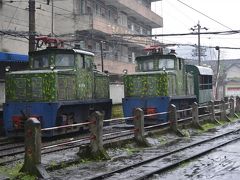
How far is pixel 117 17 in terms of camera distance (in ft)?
142

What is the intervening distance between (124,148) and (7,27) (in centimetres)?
1936

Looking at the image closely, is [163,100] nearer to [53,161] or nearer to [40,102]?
[40,102]

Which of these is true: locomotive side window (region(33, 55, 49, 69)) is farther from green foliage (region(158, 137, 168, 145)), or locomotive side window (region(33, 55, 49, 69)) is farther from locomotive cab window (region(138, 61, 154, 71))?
locomotive cab window (region(138, 61, 154, 71))

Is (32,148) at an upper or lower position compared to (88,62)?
lower

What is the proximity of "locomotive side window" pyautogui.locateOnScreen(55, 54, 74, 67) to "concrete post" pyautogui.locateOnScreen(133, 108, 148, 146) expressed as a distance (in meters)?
3.72

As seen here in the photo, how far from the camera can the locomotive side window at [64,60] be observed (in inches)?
626

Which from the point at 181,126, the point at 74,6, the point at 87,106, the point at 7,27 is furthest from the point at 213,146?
the point at 74,6

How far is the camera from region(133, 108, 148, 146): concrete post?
13.5 m

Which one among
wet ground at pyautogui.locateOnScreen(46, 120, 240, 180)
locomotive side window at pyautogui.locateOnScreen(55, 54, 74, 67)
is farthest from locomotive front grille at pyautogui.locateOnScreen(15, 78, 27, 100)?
wet ground at pyautogui.locateOnScreen(46, 120, 240, 180)

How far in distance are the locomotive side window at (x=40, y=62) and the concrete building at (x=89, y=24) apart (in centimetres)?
860

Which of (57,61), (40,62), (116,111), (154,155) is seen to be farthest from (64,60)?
(116,111)

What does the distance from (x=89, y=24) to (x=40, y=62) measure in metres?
19.2

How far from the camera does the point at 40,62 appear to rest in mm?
16094

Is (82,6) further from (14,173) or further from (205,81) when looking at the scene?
(14,173)
